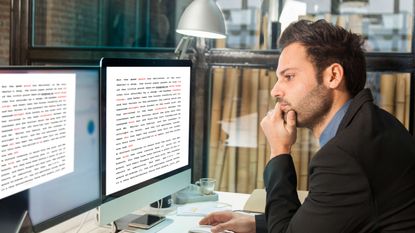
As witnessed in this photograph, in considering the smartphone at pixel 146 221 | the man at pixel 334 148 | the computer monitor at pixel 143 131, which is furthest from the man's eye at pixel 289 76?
the smartphone at pixel 146 221

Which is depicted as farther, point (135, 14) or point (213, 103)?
point (135, 14)

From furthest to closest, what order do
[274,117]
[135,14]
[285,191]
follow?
[135,14] → [274,117] → [285,191]

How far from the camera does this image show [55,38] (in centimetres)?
391

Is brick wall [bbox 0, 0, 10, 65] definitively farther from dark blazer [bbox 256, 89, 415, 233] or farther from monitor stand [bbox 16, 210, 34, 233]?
dark blazer [bbox 256, 89, 415, 233]

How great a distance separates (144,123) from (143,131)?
1.0 inches

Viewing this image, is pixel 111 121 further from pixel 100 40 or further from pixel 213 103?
pixel 100 40

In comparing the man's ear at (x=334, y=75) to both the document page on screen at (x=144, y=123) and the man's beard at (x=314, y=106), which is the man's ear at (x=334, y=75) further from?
the document page on screen at (x=144, y=123)

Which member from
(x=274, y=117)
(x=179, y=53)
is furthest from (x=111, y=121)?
(x=179, y=53)

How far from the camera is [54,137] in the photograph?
53.2 inches

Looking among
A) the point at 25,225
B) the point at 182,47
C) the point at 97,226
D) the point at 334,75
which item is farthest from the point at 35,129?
the point at 182,47

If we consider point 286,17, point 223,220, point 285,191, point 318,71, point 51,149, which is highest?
point 286,17

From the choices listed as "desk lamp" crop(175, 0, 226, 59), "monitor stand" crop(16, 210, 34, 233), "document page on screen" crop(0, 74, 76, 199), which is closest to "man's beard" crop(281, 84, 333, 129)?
"document page on screen" crop(0, 74, 76, 199)

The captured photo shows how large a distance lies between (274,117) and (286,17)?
1.72m

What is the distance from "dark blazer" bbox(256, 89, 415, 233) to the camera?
49.3 inches
